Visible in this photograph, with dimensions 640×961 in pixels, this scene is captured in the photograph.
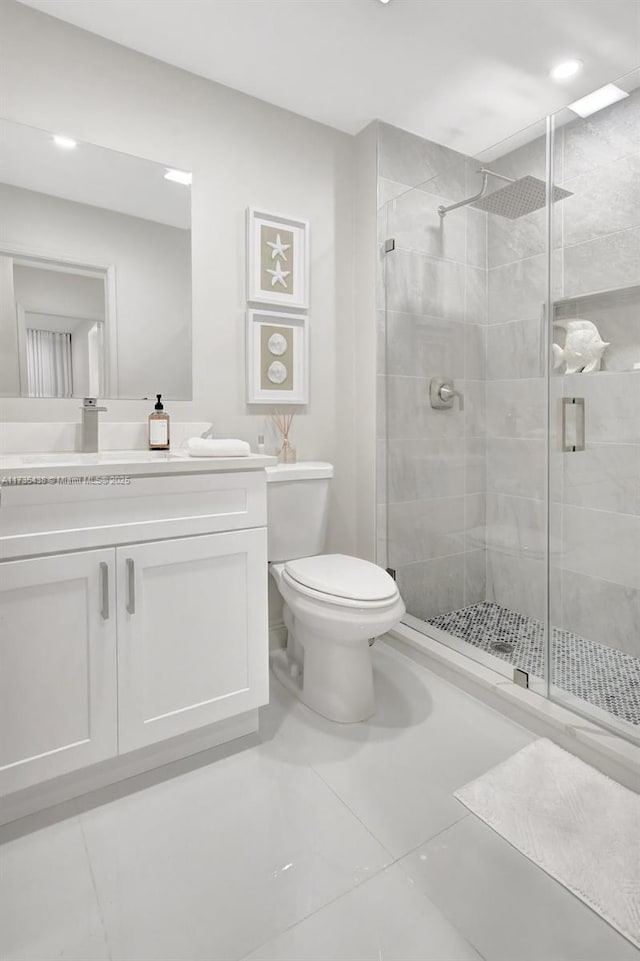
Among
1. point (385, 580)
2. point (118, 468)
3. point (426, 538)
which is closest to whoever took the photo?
point (118, 468)

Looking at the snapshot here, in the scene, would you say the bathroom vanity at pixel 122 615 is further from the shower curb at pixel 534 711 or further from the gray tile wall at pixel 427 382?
the gray tile wall at pixel 427 382

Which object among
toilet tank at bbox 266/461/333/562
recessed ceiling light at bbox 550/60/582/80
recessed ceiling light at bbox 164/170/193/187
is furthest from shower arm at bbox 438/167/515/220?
toilet tank at bbox 266/461/333/562

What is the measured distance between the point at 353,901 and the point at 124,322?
6.14 feet

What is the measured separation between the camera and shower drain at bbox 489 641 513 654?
2.06 m

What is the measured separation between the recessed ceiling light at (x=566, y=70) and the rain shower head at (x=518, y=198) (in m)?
0.45

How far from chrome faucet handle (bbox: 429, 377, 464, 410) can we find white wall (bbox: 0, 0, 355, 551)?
15.5 inches

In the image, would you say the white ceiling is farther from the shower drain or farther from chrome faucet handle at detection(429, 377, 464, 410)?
the shower drain

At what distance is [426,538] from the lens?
97.3 inches

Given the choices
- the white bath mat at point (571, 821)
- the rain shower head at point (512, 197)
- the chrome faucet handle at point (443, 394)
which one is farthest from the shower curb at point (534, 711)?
the rain shower head at point (512, 197)

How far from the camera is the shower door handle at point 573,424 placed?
1.91 metres

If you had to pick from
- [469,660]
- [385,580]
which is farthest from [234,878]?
[469,660]

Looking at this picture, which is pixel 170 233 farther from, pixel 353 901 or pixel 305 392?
pixel 353 901

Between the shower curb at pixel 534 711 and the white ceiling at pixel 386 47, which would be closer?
the shower curb at pixel 534 711

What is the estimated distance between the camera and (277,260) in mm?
2227
